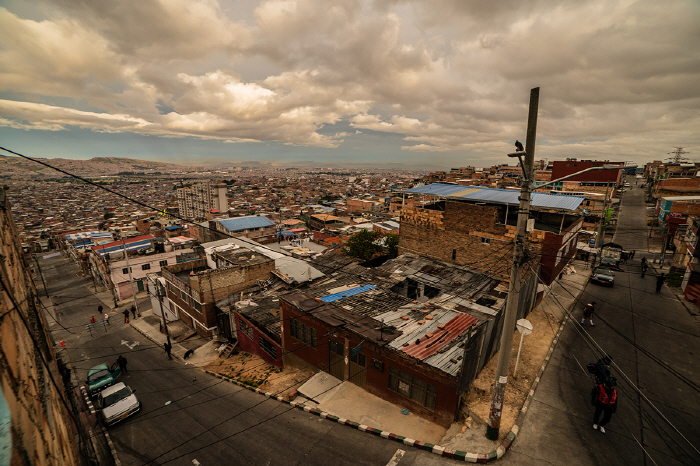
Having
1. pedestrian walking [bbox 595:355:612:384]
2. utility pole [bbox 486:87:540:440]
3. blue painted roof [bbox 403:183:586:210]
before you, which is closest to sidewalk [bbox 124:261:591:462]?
utility pole [bbox 486:87:540:440]

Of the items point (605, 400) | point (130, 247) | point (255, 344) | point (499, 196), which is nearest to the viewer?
point (605, 400)

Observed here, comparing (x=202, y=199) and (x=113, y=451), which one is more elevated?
(x=202, y=199)

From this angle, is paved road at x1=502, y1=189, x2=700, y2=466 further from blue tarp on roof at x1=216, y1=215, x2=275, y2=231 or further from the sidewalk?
blue tarp on roof at x1=216, y1=215, x2=275, y2=231

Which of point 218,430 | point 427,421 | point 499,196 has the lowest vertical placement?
point 218,430

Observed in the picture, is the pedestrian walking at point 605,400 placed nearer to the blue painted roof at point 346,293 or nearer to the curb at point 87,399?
the blue painted roof at point 346,293

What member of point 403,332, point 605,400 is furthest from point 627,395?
point 403,332

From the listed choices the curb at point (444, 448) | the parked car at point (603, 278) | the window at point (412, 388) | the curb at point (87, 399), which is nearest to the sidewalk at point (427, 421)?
the curb at point (444, 448)

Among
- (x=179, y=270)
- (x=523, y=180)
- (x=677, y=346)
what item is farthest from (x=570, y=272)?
(x=179, y=270)

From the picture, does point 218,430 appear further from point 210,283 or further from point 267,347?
point 210,283
